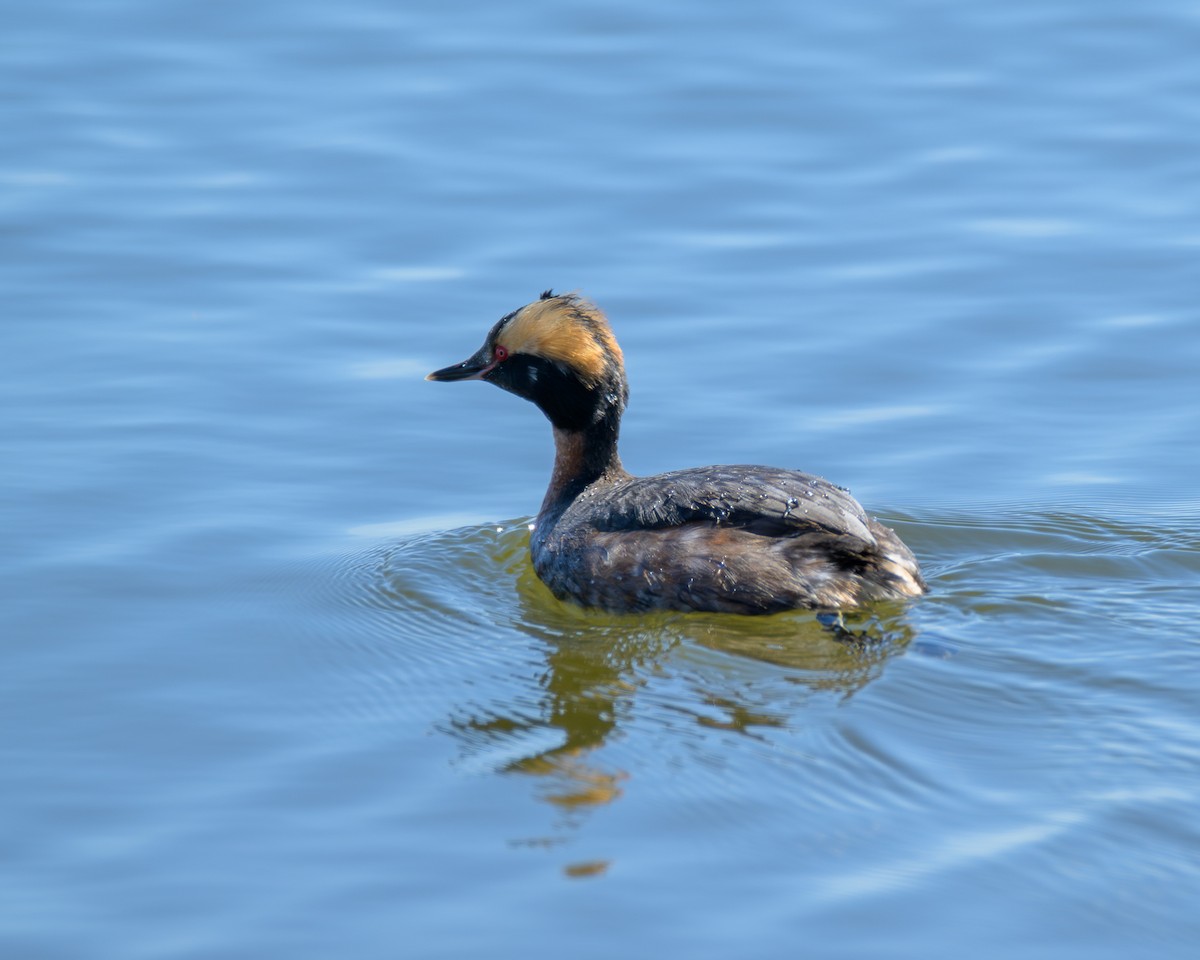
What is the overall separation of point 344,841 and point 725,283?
22.6ft

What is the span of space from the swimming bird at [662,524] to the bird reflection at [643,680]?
0.12 meters

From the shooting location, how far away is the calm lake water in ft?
20.6

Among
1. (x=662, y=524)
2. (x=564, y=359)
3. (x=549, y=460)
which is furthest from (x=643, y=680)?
(x=549, y=460)

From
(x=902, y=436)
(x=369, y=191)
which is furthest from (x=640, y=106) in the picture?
(x=902, y=436)

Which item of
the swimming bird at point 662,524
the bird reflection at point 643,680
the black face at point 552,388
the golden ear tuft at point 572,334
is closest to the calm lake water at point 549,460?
the bird reflection at point 643,680

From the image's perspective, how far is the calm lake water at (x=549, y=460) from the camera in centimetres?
627

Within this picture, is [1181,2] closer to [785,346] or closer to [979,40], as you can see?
[979,40]

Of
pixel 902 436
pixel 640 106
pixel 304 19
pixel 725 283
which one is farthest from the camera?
pixel 304 19

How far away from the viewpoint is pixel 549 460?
11.1 m

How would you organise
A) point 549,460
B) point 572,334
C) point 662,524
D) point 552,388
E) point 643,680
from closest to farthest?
point 643,680, point 662,524, point 572,334, point 552,388, point 549,460

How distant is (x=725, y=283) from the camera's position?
12.7 m

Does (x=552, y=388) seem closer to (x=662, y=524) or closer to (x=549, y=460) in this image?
(x=549, y=460)

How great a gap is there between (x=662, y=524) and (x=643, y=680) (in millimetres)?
1208

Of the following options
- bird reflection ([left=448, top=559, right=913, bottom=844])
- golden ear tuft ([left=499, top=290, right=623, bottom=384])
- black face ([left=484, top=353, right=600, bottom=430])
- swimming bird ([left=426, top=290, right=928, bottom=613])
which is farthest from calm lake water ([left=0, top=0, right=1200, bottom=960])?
golden ear tuft ([left=499, top=290, right=623, bottom=384])
